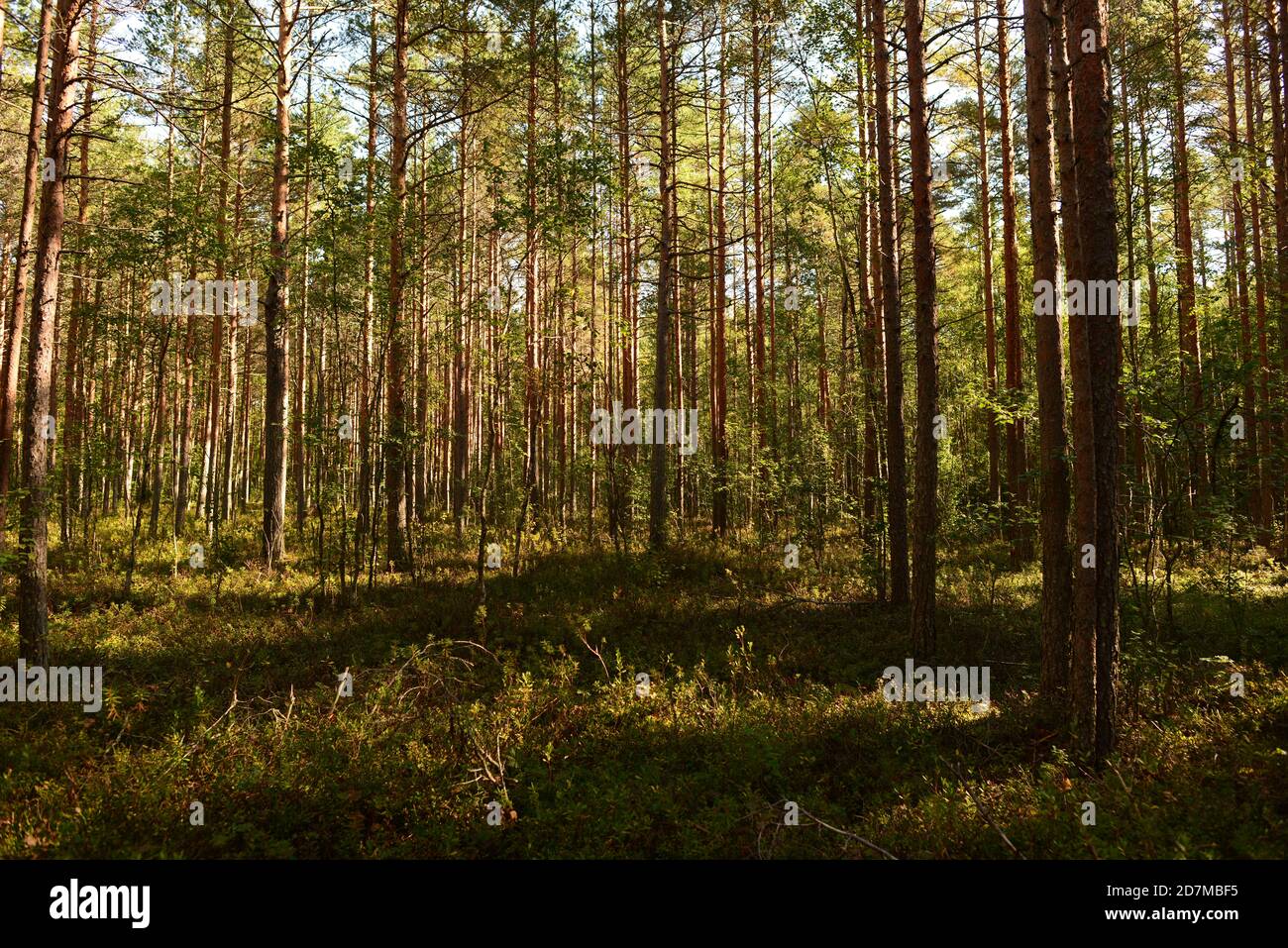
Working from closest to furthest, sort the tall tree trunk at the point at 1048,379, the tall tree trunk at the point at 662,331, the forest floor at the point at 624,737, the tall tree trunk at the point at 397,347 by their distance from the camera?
the forest floor at the point at 624,737 < the tall tree trunk at the point at 1048,379 < the tall tree trunk at the point at 397,347 < the tall tree trunk at the point at 662,331

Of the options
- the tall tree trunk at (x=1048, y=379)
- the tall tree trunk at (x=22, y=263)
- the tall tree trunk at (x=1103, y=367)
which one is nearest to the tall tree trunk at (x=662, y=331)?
the tall tree trunk at (x=1048, y=379)

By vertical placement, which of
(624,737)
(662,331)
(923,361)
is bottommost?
(624,737)

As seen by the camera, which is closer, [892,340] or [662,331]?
[892,340]

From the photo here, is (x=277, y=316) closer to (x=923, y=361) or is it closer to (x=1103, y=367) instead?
(x=923, y=361)

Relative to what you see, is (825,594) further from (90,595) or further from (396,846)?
(90,595)

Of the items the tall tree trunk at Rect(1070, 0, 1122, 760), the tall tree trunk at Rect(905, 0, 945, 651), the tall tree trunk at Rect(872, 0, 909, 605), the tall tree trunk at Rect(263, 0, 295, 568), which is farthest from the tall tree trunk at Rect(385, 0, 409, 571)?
the tall tree trunk at Rect(1070, 0, 1122, 760)

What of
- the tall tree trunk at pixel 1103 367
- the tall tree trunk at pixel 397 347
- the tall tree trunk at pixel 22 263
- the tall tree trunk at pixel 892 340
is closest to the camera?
the tall tree trunk at pixel 1103 367

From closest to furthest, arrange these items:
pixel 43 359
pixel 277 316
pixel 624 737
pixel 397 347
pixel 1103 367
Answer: pixel 1103 367 < pixel 624 737 < pixel 43 359 < pixel 397 347 < pixel 277 316

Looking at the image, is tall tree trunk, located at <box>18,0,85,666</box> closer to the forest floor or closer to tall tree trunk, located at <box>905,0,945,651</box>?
the forest floor

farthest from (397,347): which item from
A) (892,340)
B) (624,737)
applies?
(892,340)

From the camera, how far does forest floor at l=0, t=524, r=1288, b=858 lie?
15.1ft

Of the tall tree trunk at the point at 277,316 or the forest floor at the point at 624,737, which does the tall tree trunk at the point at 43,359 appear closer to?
the forest floor at the point at 624,737

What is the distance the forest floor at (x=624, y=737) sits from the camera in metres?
4.59

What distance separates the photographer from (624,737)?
21.7 ft
